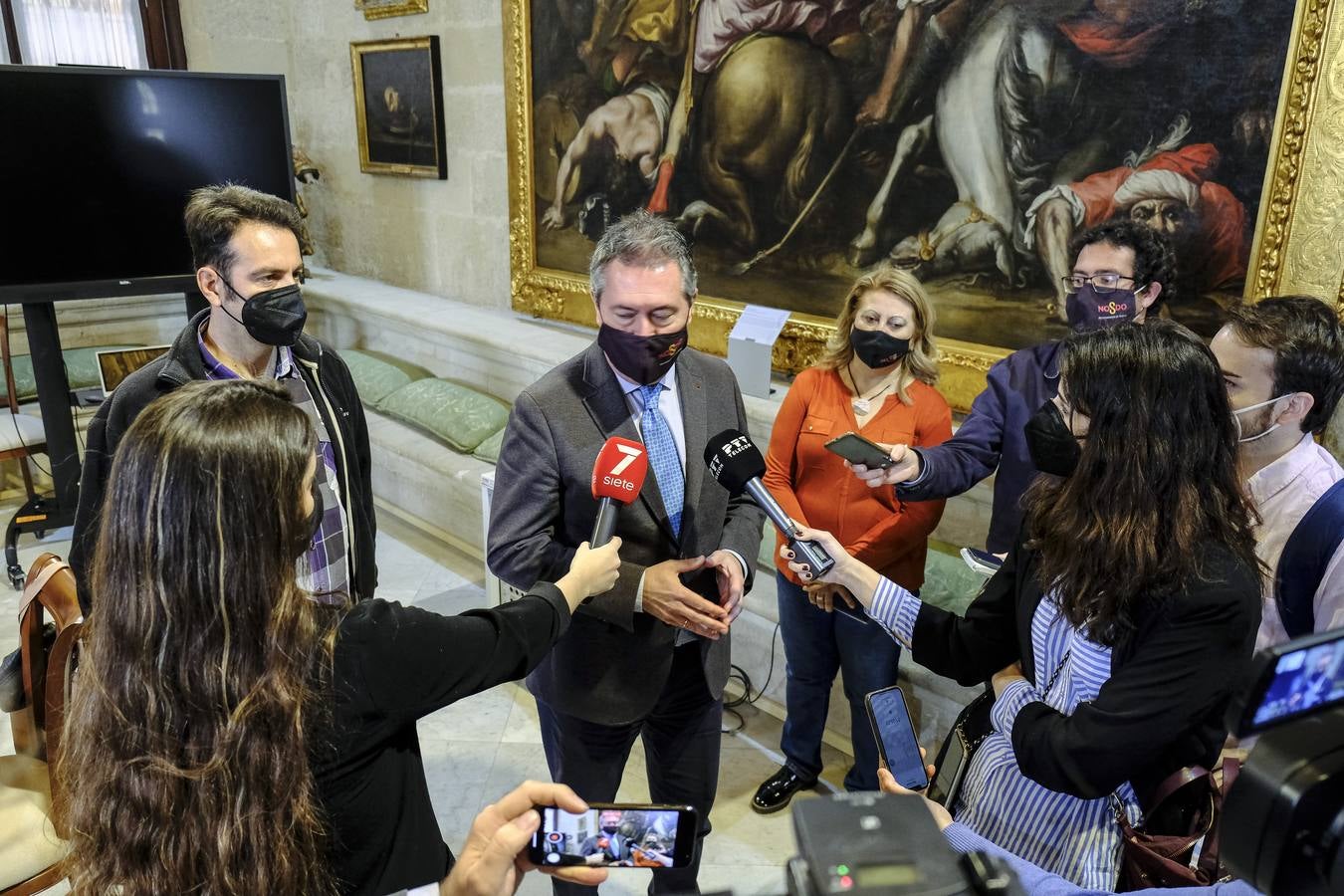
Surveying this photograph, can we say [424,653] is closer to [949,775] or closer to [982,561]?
[949,775]

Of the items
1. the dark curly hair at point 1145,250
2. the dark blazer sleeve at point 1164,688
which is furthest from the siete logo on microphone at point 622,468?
the dark curly hair at point 1145,250

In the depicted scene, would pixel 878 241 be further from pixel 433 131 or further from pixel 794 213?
pixel 433 131

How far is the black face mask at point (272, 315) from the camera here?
2.24 meters

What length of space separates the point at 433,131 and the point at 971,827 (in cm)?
516

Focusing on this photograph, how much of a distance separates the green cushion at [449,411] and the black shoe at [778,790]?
2.50 metres

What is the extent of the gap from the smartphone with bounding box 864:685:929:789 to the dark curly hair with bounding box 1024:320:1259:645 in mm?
353

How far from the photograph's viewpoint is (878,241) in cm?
361

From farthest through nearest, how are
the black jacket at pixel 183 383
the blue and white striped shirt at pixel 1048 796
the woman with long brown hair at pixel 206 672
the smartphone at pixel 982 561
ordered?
the smartphone at pixel 982 561
the black jacket at pixel 183 383
the blue and white striped shirt at pixel 1048 796
the woman with long brown hair at pixel 206 672

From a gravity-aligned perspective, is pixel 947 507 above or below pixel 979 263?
below

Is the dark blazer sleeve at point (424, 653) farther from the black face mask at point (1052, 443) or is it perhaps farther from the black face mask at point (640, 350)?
the black face mask at point (1052, 443)

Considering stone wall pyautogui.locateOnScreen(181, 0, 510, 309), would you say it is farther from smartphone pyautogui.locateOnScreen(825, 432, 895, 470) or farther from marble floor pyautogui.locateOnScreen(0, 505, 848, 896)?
smartphone pyautogui.locateOnScreen(825, 432, 895, 470)

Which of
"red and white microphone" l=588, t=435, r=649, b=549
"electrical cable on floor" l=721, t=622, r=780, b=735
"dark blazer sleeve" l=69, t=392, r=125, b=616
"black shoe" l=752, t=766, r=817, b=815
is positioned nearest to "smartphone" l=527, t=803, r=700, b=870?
"red and white microphone" l=588, t=435, r=649, b=549

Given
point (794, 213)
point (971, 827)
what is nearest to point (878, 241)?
point (794, 213)

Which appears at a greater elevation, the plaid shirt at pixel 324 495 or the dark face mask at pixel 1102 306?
the dark face mask at pixel 1102 306
